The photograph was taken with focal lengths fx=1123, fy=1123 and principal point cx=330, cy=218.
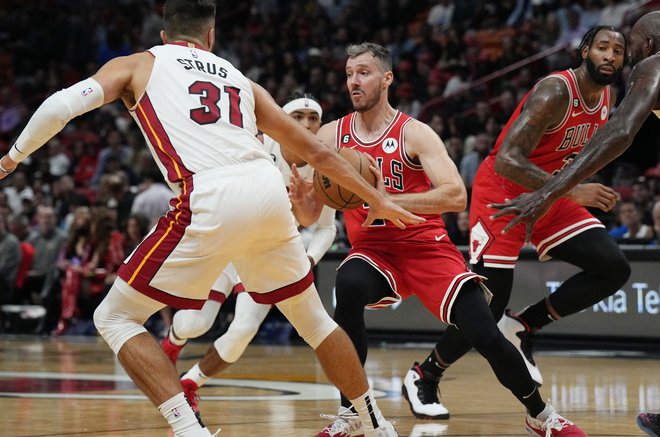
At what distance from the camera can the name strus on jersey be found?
4.68m

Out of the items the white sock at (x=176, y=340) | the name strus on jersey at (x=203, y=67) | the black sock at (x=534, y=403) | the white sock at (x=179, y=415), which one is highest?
the name strus on jersey at (x=203, y=67)

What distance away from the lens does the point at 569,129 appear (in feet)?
21.0

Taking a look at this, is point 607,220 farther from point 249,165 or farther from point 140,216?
point 249,165

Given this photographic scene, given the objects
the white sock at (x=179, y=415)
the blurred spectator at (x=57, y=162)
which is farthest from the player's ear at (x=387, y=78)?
the blurred spectator at (x=57, y=162)

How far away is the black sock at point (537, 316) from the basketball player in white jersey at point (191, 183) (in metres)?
2.37

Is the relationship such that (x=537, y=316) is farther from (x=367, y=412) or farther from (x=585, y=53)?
(x=367, y=412)

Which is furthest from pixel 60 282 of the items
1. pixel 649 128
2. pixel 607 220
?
pixel 649 128

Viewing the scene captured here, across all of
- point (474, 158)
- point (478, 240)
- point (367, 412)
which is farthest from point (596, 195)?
point (474, 158)

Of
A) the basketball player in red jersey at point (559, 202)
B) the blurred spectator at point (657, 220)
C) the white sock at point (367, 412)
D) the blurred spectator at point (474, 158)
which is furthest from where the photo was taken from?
the blurred spectator at point (474, 158)

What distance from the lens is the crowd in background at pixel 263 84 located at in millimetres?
14102

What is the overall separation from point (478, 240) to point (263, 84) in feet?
41.9

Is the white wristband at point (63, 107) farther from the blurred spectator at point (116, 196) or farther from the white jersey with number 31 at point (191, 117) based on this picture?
the blurred spectator at point (116, 196)

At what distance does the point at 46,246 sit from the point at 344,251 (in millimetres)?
4958

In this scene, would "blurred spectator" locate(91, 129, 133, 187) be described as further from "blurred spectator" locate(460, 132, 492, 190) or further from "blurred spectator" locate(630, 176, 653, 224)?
"blurred spectator" locate(630, 176, 653, 224)
